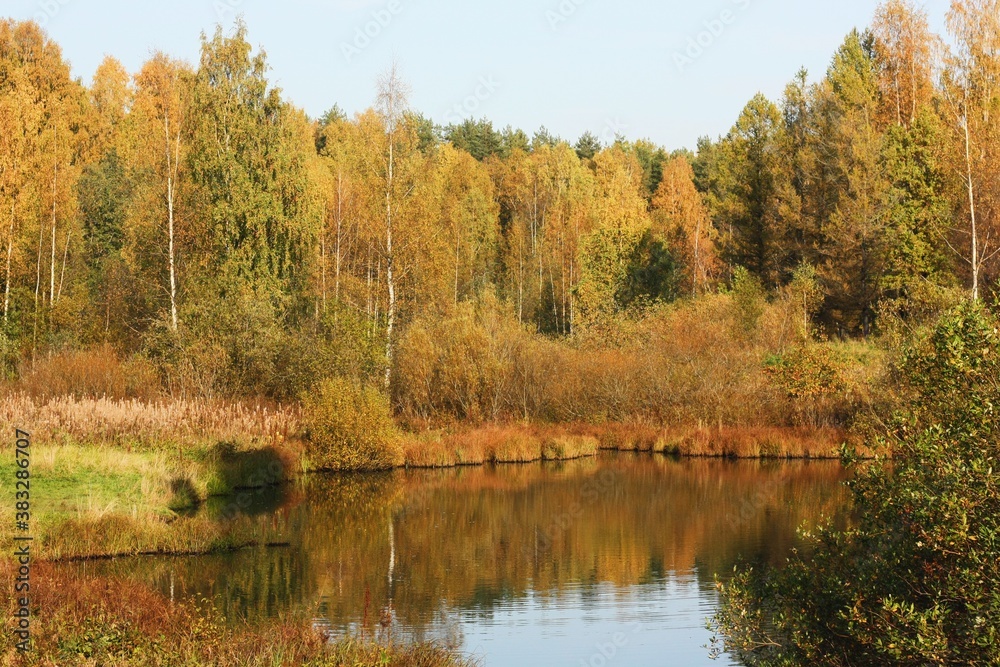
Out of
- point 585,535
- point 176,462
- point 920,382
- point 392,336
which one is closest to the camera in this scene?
point 920,382

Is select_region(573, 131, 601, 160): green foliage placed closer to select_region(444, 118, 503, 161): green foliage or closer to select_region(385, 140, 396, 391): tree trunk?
select_region(444, 118, 503, 161): green foliage

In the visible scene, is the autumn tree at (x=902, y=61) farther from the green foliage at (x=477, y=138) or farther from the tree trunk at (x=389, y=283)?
the green foliage at (x=477, y=138)

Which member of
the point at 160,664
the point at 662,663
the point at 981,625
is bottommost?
the point at 662,663

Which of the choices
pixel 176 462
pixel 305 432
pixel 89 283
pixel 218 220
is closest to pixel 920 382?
pixel 176 462

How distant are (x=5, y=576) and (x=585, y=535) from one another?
12909 mm

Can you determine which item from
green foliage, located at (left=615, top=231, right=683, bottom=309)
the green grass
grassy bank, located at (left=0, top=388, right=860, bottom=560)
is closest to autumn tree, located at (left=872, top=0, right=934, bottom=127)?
green foliage, located at (left=615, top=231, right=683, bottom=309)

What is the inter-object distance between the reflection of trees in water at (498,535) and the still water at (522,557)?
57 mm

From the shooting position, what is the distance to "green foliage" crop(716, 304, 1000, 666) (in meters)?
8.44

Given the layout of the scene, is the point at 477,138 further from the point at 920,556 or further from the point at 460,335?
the point at 920,556

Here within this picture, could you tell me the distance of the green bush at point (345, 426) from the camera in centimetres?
3206

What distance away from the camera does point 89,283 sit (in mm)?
52750

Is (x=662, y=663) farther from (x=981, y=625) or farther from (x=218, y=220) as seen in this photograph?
(x=218, y=220)

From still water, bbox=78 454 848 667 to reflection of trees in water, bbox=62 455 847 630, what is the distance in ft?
0.19
